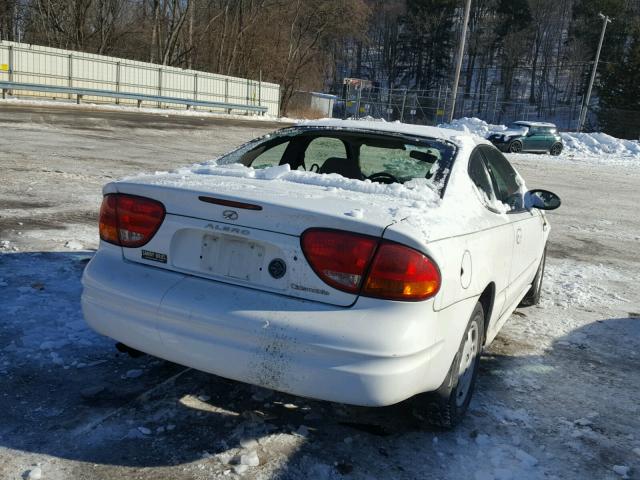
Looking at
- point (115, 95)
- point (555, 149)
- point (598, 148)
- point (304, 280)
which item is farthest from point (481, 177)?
point (598, 148)

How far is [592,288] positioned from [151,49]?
4313cm

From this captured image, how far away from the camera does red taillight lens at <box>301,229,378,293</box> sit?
2.59 meters

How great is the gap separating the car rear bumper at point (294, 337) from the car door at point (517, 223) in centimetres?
138

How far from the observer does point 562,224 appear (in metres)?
9.80

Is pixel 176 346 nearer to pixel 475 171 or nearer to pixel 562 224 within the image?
pixel 475 171

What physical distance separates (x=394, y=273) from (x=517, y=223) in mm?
1789

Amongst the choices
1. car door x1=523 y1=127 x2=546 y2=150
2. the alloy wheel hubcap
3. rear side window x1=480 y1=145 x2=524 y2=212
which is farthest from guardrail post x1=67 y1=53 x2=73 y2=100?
the alloy wheel hubcap

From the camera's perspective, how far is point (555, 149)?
1201 inches

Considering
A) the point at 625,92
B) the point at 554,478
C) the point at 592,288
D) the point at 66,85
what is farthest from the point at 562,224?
the point at 625,92

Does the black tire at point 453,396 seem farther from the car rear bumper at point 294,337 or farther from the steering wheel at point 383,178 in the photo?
the steering wheel at point 383,178

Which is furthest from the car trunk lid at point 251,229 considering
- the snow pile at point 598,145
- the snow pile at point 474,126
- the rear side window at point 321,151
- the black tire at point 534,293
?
the snow pile at point 474,126

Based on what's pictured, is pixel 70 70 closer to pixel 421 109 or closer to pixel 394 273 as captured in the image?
pixel 394 273

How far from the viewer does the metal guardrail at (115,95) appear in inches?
965

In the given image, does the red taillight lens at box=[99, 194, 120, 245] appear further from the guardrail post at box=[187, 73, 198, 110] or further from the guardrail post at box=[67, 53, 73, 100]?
the guardrail post at box=[187, 73, 198, 110]
